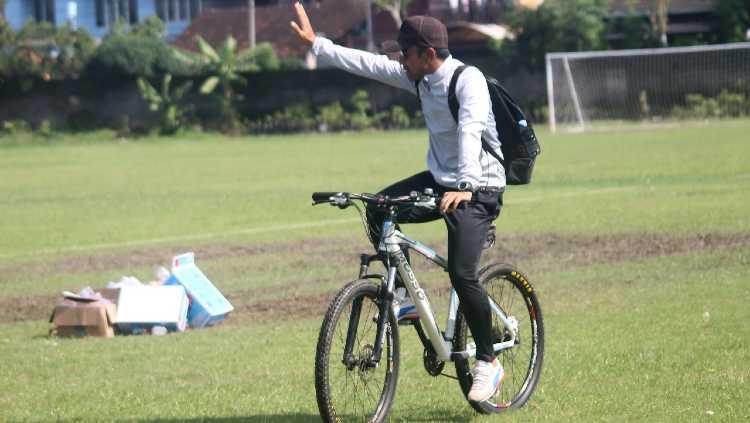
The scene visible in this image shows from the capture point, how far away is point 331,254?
14125 millimetres

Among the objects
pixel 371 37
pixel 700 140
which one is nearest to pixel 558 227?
pixel 700 140

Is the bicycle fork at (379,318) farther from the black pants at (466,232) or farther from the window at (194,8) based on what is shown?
the window at (194,8)

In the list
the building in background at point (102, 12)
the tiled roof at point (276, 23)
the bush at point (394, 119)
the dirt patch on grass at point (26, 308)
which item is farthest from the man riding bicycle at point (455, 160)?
the building in background at point (102, 12)

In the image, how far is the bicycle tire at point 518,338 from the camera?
6.75 metres

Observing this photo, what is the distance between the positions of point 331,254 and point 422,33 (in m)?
8.23

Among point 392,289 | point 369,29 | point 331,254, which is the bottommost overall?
point 331,254

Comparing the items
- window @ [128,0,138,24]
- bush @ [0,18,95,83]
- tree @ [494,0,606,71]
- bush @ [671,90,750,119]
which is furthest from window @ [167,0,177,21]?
bush @ [671,90,750,119]

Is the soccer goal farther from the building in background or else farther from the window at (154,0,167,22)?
the window at (154,0,167,22)

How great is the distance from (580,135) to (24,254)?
77.4 feet

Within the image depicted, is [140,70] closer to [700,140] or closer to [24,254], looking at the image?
[700,140]

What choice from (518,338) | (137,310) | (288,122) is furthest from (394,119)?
(518,338)

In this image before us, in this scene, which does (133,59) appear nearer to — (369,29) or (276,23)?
(369,29)

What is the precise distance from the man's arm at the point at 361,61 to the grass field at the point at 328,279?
1.69 metres

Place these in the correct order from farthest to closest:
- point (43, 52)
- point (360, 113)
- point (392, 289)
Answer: point (43, 52)
point (360, 113)
point (392, 289)
